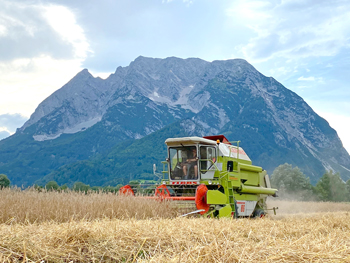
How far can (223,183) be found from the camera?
41.8ft

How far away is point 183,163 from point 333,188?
54.9 meters

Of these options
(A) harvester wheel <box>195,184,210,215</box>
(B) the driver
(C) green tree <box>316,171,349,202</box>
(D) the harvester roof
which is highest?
(D) the harvester roof

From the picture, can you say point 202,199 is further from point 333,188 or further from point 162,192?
point 333,188

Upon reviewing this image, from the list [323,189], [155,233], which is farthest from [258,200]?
[323,189]

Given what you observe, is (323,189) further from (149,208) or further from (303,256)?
(303,256)

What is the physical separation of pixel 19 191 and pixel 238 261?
8.60 m

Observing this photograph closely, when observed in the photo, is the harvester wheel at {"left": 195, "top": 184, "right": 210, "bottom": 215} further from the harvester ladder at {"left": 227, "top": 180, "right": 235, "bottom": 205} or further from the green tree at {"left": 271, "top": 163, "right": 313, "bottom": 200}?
the green tree at {"left": 271, "top": 163, "right": 313, "bottom": 200}

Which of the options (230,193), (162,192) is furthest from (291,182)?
(162,192)

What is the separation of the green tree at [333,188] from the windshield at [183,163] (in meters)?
52.1

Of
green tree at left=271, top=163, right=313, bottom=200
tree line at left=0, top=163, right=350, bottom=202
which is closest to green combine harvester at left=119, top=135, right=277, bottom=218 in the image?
tree line at left=0, top=163, right=350, bottom=202

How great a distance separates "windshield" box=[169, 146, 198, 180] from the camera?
1360 cm

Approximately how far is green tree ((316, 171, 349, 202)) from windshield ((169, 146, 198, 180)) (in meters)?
52.1

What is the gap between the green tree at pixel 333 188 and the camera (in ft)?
198

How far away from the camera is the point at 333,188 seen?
61156mm
